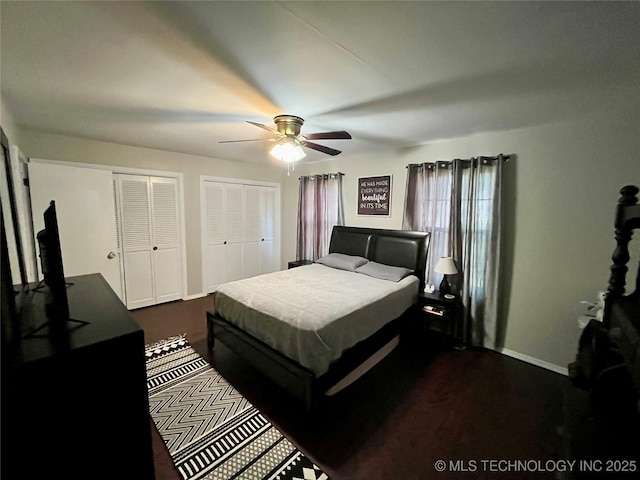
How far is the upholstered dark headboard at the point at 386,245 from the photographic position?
3363 millimetres

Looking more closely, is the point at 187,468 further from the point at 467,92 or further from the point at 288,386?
the point at 467,92

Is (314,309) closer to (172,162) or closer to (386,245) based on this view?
A: (386,245)

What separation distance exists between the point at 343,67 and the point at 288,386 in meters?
2.25

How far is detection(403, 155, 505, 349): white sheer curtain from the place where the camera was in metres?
2.85

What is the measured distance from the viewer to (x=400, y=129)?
2.77 m

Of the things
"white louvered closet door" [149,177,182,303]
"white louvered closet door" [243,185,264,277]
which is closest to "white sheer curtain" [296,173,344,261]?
"white louvered closet door" [243,185,264,277]

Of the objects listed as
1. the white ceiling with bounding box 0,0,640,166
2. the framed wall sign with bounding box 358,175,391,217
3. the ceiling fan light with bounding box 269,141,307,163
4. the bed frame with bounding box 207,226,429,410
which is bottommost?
the bed frame with bounding box 207,226,429,410

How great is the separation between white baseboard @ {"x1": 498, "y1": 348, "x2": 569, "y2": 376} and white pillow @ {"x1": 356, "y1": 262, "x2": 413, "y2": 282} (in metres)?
1.33

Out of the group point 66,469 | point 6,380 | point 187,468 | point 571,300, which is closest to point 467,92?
point 571,300

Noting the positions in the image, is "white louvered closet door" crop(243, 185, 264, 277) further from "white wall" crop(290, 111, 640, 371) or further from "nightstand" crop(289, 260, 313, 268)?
"white wall" crop(290, 111, 640, 371)

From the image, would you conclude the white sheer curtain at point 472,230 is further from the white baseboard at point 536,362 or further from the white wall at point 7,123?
the white wall at point 7,123

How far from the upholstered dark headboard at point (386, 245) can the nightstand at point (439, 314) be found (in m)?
0.31

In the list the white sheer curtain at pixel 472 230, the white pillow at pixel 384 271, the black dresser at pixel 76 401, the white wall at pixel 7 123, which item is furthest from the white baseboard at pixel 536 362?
the white wall at pixel 7 123

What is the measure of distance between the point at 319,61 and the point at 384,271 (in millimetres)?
2457
